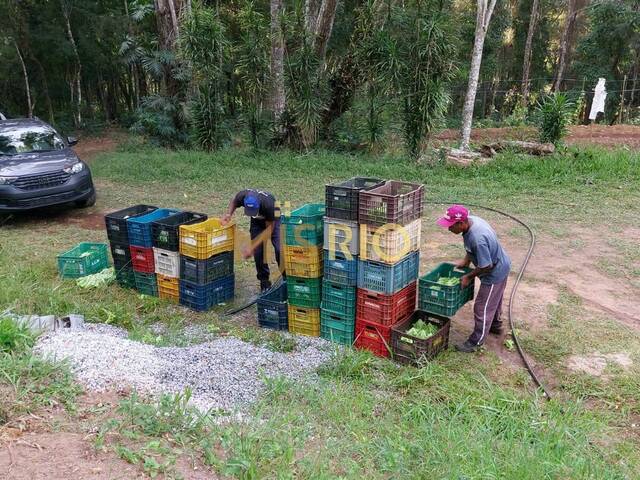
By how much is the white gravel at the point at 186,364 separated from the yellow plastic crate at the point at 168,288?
42.9 inches

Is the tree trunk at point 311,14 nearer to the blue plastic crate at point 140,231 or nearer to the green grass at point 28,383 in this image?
the blue plastic crate at point 140,231

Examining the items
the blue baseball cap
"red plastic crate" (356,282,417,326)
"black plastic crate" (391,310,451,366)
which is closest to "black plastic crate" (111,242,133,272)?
the blue baseball cap

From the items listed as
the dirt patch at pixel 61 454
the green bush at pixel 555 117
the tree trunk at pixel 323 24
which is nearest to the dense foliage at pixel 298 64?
the tree trunk at pixel 323 24

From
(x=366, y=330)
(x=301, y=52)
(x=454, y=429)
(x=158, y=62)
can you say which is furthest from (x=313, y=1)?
(x=454, y=429)

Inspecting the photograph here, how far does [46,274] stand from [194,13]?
889cm

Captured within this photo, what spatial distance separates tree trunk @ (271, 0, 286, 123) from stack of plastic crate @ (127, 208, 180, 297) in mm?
8413

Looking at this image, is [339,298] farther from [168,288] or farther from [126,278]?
[126,278]

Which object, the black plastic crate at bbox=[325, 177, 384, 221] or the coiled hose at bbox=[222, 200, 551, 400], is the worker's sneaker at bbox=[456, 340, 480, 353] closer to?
the coiled hose at bbox=[222, 200, 551, 400]

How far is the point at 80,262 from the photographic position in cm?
644

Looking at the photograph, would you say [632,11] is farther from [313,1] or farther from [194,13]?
[194,13]

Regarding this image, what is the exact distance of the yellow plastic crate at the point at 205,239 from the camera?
552cm

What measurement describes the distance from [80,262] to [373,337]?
12.4 feet

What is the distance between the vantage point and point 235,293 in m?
6.34

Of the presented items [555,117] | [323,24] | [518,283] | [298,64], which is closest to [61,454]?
[518,283]
